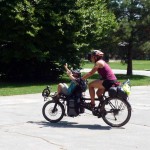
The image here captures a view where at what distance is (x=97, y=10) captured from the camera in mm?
25094

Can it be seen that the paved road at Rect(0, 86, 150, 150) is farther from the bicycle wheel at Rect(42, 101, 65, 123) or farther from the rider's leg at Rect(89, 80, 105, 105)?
the rider's leg at Rect(89, 80, 105, 105)

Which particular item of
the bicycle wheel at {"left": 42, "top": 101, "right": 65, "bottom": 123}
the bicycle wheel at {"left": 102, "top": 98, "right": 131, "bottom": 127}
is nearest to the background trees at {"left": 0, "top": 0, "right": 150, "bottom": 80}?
the bicycle wheel at {"left": 42, "top": 101, "right": 65, "bottom": 123}

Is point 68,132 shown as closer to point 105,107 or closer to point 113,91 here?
point 105,107

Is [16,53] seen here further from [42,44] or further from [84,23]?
[84,23]

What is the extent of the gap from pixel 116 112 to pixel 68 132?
136 centimetres

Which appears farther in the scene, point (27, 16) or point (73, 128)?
point (27, 16)

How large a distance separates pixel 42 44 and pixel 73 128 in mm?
13958

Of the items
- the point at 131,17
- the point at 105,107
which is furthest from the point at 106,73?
the point at 131,17

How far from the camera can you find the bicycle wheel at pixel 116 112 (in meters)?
9.81

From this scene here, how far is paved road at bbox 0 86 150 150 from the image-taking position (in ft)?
25.5

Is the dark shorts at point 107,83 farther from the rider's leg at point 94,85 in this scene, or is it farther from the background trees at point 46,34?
the background trees at point 46,34

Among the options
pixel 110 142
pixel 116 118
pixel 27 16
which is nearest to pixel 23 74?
pixel 27 16

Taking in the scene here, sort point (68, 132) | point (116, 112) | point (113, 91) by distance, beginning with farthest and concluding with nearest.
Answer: point (116, 112) < point (113, 91) < point (68, 132)

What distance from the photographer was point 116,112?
9938 millimetres
